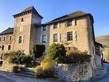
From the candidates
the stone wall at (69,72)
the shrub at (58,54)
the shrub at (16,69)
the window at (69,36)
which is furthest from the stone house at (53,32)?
the shrub at (16,69)

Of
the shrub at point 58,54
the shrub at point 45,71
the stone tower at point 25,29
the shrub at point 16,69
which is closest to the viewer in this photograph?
the shrub at point 45,71

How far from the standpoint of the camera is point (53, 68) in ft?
53.5

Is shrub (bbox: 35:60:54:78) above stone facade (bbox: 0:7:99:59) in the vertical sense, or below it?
below

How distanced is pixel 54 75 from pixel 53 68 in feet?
2.77

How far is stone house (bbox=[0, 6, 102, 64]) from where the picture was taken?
2328cm

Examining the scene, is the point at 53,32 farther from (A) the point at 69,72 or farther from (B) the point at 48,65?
(A) the point at 69,72

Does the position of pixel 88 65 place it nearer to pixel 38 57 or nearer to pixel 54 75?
pixel 54 75

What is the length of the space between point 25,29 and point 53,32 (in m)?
7.36

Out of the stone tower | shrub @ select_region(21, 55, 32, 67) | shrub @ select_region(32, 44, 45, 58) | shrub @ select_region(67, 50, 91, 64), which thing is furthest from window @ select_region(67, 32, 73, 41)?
the stone tower

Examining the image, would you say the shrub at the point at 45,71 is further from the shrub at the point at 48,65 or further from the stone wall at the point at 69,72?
the stone wall at the point at 69,72

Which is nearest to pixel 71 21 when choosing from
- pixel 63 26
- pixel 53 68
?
pixel 63 26

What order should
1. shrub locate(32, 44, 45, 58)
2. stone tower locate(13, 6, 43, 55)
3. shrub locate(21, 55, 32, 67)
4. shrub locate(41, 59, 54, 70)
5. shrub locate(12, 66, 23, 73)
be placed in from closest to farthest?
shrub locate(41, 59, 54, 70), shrub locate(12, 66, 23, 73), shrub locate(21, 55, 32, 67), shrub locate(32, 44, 45, 58), stone tower locate(13, 6, 43, 55)

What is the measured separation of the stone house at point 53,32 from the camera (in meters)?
23.3

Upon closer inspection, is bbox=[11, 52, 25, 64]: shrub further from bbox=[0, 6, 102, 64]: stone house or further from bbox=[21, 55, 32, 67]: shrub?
bbox=[0, 6, 102, 64]: stone house
